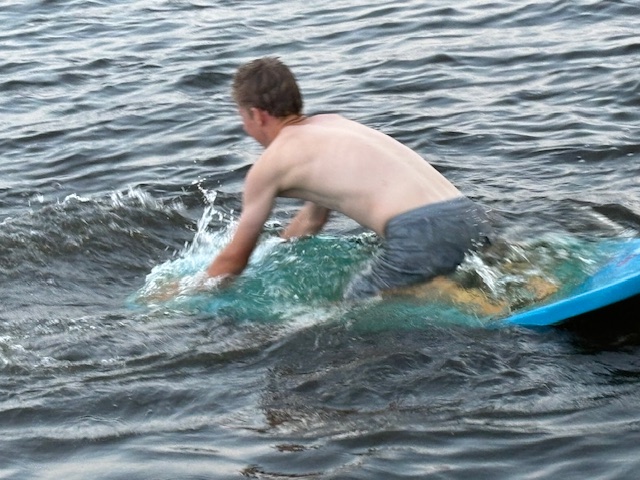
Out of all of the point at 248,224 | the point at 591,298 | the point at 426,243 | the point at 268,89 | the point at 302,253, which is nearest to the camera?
the point at 591,298

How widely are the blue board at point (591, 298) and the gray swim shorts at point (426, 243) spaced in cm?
44

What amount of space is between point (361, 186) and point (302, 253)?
0.73 meters

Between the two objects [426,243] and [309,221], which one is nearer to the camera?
[426,243]

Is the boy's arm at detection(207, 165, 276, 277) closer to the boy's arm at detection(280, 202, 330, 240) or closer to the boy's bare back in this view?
the boy's bare back

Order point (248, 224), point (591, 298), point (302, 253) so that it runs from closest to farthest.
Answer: point (591, 298), point (248, 224), point (302, 253)

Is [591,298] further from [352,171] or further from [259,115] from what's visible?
[259,115]

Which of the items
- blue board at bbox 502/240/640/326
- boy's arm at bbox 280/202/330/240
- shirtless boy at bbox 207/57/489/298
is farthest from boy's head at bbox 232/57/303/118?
blue board at bbox 502/240/640/326

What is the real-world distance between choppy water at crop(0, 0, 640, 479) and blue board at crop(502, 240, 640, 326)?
9 cm

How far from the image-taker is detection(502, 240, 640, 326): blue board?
16.2 ft

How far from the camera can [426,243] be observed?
17.5 ft

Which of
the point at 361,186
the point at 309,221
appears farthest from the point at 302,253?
the point at 361,186

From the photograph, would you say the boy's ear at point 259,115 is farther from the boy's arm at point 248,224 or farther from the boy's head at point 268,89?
the boy's arm at point 248,224

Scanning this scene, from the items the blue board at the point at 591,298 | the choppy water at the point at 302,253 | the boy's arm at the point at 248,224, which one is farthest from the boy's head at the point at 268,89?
the blue board at the point at 591,298

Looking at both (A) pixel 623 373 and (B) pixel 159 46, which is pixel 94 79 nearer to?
(B) pixel 159 46
